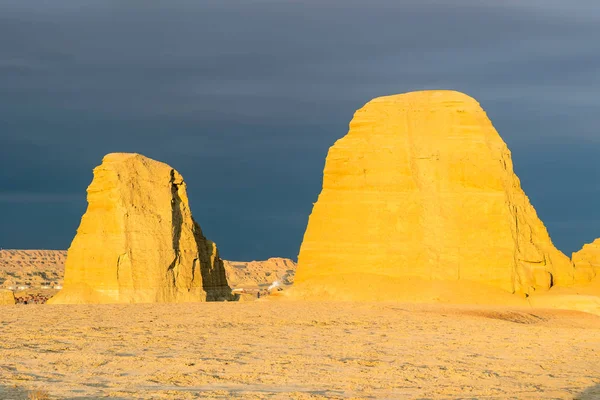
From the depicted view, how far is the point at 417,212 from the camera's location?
3903 centimetres

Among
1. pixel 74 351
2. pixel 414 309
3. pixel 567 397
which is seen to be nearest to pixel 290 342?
pixel 74 351

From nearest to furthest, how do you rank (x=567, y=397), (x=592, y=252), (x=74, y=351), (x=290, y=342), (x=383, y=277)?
1. (x=567, y=397)
2. (x=74, y=351)
3. (x=290, y=342)
4. (x=383, y=277)
5. (x=592, y=252)

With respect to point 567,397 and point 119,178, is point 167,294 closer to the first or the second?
point 119,178

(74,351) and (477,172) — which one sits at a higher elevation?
(477,172)

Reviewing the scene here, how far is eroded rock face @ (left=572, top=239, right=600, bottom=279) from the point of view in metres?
46.7

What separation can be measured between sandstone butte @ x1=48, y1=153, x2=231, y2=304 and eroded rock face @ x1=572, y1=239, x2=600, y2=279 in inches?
767

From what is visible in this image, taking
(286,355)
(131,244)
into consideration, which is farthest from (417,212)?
(286,355)

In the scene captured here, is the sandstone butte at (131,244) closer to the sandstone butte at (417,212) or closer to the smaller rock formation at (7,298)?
the smaller rock formation at (7,298)

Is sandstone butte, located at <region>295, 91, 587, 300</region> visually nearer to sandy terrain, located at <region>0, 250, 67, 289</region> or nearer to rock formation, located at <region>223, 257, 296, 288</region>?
sandy terrain, located at <region>0, 250, 67, 289</region>

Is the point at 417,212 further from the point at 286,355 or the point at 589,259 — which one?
the point at 286,355

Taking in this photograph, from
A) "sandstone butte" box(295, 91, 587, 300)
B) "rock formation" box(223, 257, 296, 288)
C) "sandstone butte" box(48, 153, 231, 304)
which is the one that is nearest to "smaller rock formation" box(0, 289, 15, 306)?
"sandstone butte" box(48, 153, 231, 304)

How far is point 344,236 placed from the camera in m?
39.4

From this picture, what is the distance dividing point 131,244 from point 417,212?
41.5ft

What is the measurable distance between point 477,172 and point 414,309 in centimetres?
924
